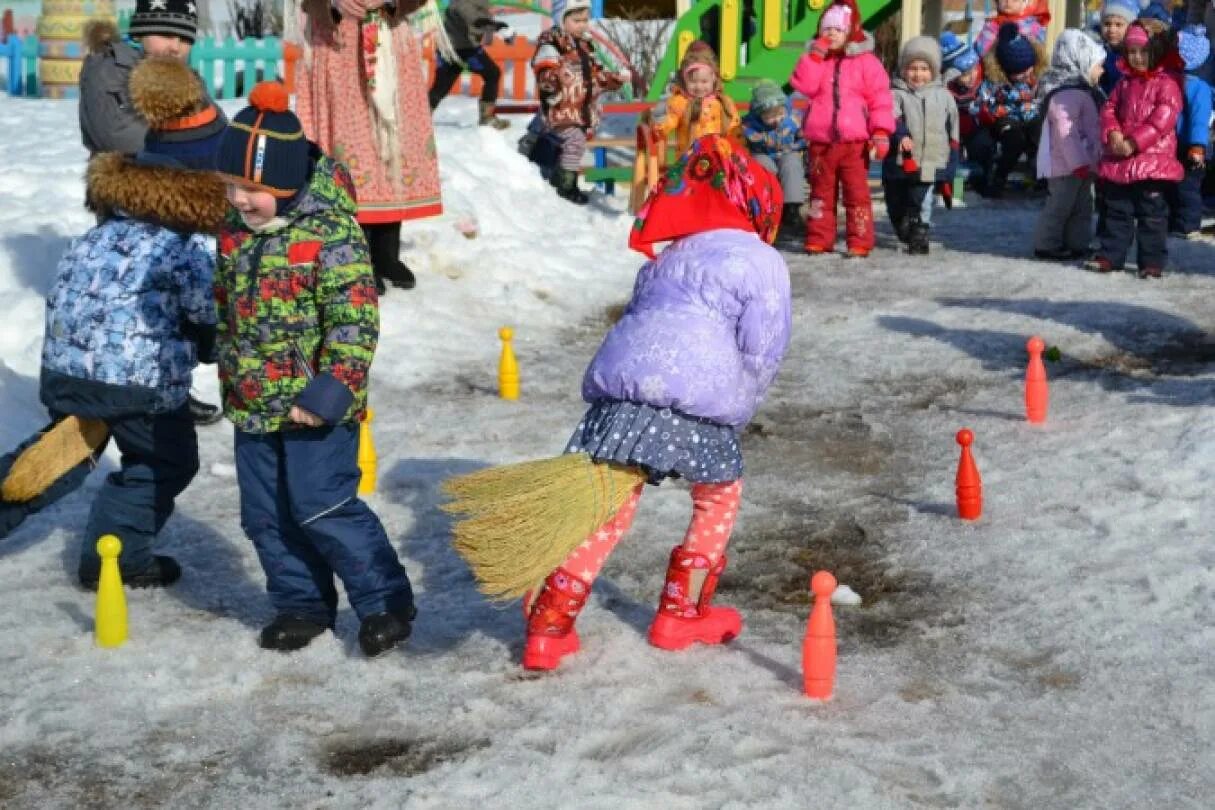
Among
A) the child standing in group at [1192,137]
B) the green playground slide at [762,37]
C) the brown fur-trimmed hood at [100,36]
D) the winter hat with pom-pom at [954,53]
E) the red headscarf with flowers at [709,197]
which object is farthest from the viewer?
the winter hat with pom-pom at [954,53]

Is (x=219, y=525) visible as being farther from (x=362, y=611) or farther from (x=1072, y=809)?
(x=1072, y=809)

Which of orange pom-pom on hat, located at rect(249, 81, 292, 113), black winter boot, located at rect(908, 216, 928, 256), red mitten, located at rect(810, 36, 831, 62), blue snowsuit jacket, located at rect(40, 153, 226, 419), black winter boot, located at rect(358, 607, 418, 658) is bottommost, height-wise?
black winter boot, located at rect(358, 607, 418, 658)

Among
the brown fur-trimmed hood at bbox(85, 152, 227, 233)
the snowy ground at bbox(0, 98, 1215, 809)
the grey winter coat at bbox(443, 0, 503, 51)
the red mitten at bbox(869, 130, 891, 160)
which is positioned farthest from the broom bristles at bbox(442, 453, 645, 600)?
the grey winter coat at bbox(443, 0, 503, 51)

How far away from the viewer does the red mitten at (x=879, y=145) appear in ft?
Answer: 40.0

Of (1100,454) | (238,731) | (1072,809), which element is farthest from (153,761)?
(1100,454)

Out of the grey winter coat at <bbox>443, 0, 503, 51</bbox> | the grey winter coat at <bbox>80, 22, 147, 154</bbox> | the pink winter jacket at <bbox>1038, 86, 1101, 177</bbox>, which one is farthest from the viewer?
the grey winter coat at <bbox>443, 0, 503, 51</bbox>

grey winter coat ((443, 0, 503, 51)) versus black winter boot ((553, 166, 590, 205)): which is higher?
grey winter coat ((443, 0, 503, 51))

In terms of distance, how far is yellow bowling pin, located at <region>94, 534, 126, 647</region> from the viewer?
17.3 feet

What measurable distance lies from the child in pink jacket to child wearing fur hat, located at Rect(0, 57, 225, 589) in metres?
7.57

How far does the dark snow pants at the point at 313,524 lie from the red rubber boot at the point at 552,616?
0.49 metres

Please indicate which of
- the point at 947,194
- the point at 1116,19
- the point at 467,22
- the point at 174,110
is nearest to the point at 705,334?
the point at 174,110

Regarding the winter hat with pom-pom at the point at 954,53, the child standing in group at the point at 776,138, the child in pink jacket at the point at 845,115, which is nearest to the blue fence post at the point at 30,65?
the child standing in group at the point at 776,138

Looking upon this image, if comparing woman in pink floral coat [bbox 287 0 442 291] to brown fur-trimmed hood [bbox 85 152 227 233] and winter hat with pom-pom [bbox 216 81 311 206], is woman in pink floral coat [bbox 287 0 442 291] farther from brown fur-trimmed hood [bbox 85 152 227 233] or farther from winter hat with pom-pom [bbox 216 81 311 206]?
winter hat with pom-pom [bbox 216 81 311 206]

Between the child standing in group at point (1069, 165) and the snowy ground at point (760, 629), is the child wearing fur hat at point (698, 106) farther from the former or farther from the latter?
the snowy ground at point (760, 629)
